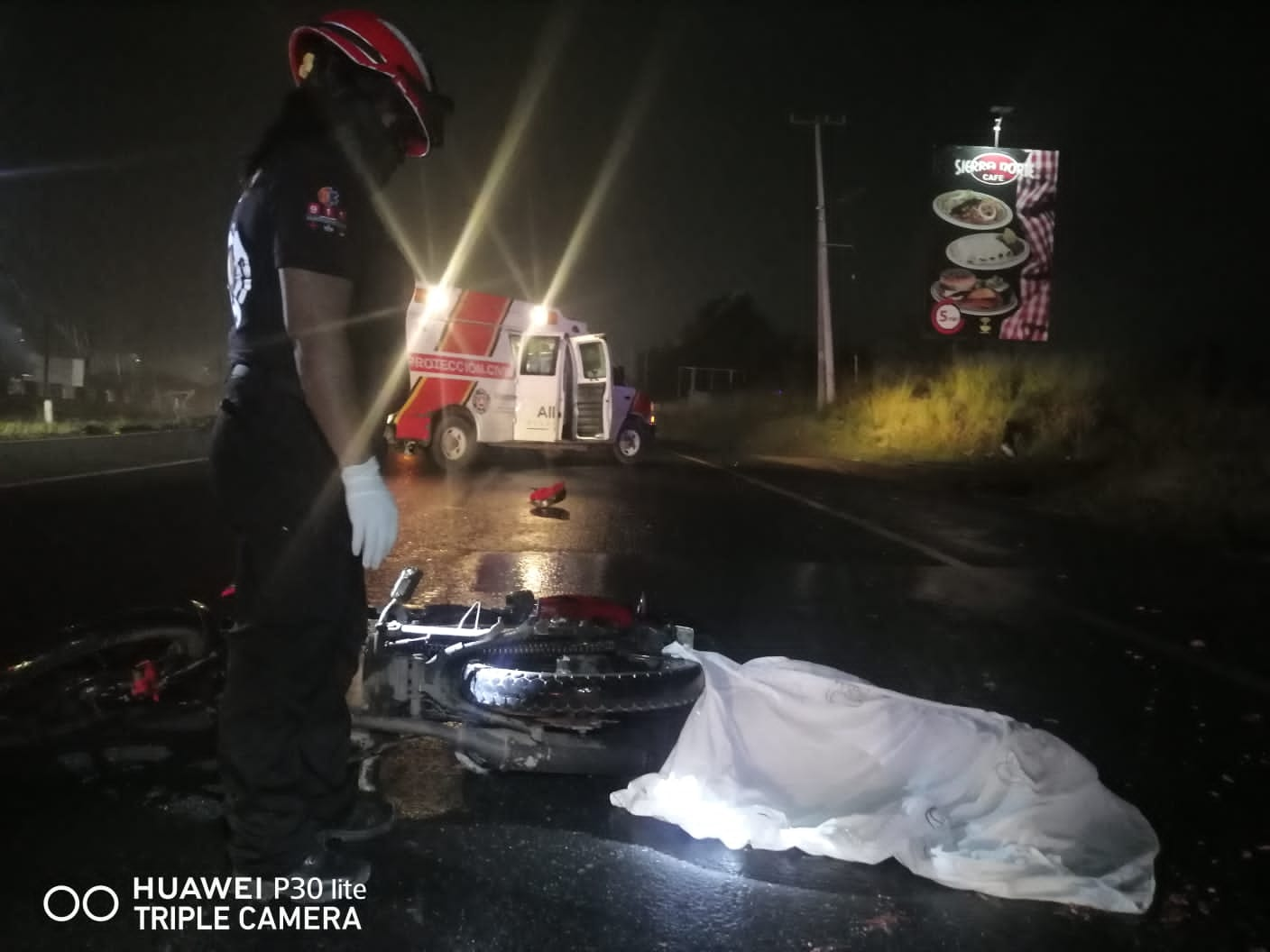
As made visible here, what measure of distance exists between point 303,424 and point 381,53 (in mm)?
920

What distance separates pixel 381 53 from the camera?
241 centimetres

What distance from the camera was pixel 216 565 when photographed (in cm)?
681

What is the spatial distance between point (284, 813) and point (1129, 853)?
2.18 meters

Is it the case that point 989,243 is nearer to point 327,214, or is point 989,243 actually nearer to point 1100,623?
point 1100,623

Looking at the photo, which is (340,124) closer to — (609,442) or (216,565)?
(216,565)

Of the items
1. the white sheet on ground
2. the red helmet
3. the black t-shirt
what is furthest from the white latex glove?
the white sheet on ground

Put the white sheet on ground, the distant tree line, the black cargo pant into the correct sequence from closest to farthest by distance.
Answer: the black cargo pant
the white sheet on ground
the distant tree line

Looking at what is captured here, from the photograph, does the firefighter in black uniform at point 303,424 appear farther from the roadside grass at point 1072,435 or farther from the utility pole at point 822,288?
the utility pole at point 822,288

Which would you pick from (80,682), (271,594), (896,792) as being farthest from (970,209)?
(271,594)

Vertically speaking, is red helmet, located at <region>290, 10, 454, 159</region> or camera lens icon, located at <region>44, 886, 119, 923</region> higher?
red helmet, located at <region>290, 10, 454, 159</region>

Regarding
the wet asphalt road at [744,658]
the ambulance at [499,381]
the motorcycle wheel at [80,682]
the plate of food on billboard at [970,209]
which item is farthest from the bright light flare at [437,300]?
the plate of food on billboard at [970,209]

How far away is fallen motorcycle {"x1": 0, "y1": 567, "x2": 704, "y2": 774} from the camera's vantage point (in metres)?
2.99

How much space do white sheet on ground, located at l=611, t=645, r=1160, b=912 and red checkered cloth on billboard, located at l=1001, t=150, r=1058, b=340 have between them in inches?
1091

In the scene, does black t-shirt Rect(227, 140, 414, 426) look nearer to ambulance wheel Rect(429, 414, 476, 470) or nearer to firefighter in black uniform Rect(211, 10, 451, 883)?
firefighter in black uniform Rect(211, 10, 451, 883)
